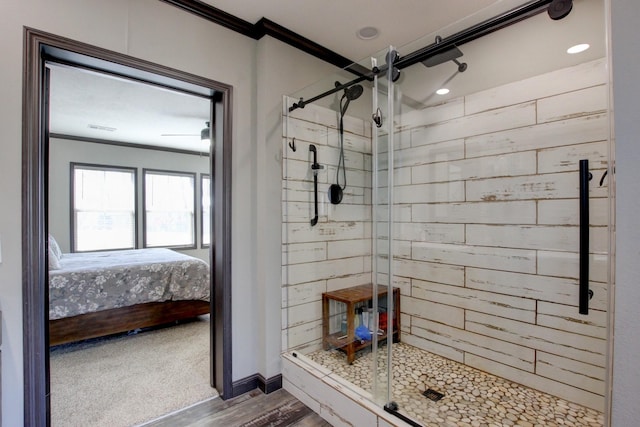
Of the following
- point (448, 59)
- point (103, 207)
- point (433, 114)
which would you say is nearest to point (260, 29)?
point (448, 59)

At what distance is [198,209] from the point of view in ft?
20.6

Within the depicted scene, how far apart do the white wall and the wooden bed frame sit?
3.70 metres

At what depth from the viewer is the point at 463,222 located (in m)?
2.46

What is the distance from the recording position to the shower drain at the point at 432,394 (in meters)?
1.98

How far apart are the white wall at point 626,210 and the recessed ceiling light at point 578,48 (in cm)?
128

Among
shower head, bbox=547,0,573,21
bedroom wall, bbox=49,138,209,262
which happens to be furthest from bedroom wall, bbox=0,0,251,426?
bedroom wall, bbox=49,138,209,262

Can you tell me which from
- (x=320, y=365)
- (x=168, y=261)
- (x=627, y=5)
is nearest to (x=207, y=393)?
(x=320, y=365)

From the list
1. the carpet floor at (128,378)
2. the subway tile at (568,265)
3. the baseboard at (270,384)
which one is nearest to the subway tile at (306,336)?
the baseboard at (270,384)

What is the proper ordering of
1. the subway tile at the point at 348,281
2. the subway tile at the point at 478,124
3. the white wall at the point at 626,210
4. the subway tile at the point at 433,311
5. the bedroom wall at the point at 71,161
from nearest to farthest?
1. the white wall at the point at 626,210
2. the subway tile at the point at 478,124
3. the subway tile at the point at 433,311
4. the subway tile at the point at 348,281
5. the bedroom wall at the point at 71,161

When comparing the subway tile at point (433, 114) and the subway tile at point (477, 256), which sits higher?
the subway tile at point (433, 114)

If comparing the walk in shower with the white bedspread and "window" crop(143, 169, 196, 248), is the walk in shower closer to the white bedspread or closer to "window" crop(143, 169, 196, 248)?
the white bedspread

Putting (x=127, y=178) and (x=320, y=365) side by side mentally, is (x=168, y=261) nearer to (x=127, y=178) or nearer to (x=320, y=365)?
(x=320, y=365)

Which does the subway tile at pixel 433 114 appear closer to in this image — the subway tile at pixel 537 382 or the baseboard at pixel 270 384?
the subway tile at pixel 537 382

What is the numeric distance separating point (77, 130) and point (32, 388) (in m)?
4.41
